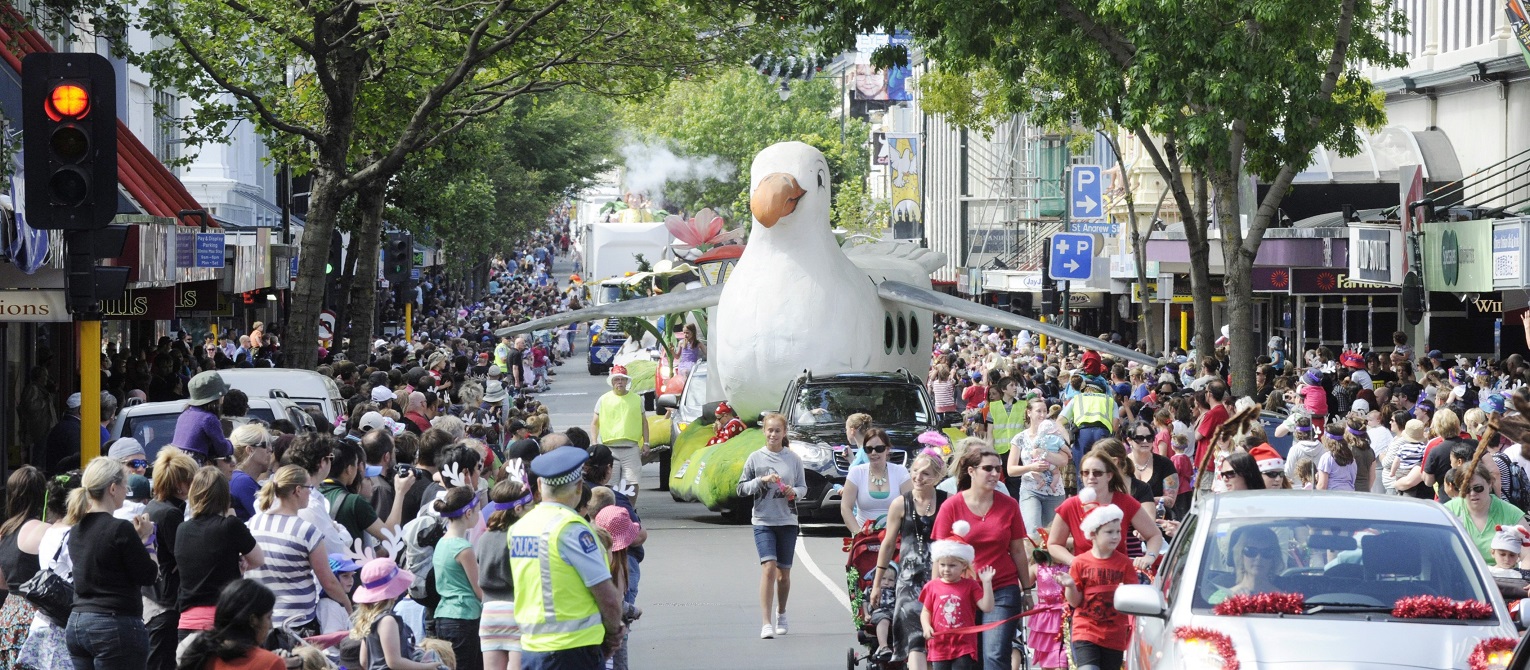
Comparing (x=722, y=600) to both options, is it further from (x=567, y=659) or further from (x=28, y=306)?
(x=567, y=659)

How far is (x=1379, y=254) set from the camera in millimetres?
24562

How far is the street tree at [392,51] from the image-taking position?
20.1 meters

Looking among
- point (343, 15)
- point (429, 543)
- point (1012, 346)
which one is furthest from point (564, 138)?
point (429, 543)

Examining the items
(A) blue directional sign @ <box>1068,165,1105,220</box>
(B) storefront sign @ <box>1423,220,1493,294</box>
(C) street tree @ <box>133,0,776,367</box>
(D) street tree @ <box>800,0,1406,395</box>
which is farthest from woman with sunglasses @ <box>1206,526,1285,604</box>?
(A) blue directional sign @ <box>1068,165,1105,220</box>

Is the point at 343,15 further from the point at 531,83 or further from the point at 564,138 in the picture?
the point at 564,138

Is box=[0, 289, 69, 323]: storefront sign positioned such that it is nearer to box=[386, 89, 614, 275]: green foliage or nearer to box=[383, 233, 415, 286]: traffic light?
box=[386, 89, 614, 275]: green foliage

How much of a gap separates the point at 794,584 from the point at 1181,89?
7.58 meters

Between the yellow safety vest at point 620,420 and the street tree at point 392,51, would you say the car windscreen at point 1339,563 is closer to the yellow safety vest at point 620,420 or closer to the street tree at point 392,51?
the yellow safety vest at point 620,420

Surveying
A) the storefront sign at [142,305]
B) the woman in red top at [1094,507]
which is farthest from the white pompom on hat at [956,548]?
the storefront sign at [142,305]

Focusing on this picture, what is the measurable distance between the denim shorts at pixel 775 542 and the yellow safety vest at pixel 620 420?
5.27 m

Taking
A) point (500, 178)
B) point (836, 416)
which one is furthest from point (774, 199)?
point (500, 178)

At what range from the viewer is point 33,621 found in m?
8.75

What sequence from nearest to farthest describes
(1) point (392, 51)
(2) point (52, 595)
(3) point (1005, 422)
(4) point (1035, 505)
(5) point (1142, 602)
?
(5) point (1142, 602)
(2) point (52, 595)
(4) point (1035, 505)
(3) point (1005, 422)
(1) point (392, 51)

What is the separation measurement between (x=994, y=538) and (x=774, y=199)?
1202 centimetres
